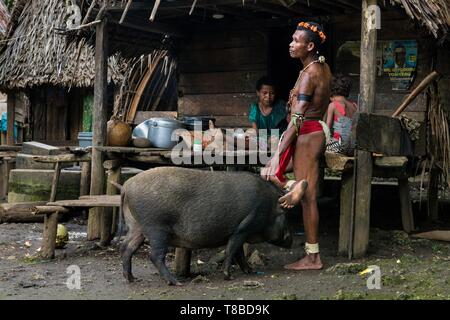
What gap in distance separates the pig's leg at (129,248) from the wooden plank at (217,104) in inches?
168

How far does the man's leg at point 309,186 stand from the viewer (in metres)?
6.93

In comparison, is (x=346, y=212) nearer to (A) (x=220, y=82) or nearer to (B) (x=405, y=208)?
(B) (x=405, y=208)

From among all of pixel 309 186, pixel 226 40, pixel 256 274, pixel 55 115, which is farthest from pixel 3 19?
pixel 256 274

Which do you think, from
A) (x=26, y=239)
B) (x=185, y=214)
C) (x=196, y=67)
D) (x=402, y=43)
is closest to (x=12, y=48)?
(x=196, y=67)

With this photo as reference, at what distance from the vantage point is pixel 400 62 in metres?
9.25

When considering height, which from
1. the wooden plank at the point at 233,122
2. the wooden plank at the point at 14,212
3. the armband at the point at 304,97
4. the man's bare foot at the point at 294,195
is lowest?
the wooden plank at the point at 14,212

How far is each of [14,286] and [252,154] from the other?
285 cm

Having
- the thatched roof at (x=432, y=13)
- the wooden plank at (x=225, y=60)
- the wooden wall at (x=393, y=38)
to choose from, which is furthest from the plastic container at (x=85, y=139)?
the thatched roof at (x=432, y=13)

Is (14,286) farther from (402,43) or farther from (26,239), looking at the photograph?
(402,43)

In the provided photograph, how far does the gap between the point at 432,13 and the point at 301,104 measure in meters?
2.20

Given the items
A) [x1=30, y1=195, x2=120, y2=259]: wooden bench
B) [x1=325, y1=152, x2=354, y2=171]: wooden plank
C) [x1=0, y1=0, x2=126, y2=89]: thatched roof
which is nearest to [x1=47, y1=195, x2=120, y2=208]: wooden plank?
[x1=30, y1=195, x2=120, y2=259]: wooden bench

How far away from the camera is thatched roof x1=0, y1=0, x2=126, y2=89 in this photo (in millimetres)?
15523

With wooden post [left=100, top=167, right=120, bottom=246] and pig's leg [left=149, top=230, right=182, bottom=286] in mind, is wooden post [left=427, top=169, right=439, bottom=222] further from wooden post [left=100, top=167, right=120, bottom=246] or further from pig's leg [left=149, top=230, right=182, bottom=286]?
pig's leg [left=149, top=230, right=182, bottom=286]

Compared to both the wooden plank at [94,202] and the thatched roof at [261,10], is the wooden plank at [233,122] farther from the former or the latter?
the wooden plank at [94,202]
